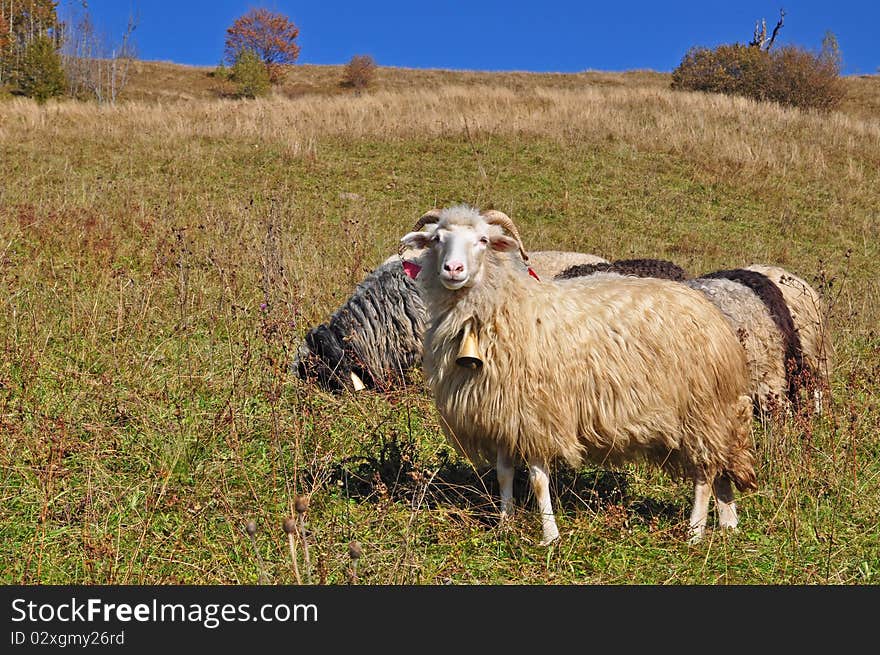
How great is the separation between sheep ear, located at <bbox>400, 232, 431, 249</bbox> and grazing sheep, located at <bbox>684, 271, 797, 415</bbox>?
2.73m

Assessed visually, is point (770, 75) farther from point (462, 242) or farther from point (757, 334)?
point (462, 242)

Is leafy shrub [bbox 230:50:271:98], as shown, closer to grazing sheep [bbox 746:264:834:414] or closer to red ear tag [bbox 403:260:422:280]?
grazing sheep [bbox 746:264:834:414]

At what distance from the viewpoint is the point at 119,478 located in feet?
14.7

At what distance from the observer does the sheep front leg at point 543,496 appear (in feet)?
13.1

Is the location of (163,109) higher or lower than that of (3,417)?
higher

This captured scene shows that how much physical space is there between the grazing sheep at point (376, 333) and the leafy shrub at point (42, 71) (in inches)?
1465

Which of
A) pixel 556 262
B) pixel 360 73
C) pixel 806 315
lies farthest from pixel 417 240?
pixel 360 73

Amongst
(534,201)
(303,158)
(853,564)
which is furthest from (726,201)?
(853,564)

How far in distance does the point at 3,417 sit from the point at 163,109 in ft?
59.3

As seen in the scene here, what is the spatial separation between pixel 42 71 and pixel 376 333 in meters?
39.5

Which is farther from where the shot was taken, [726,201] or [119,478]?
[726,201]

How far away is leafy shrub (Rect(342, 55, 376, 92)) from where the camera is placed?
56.9m

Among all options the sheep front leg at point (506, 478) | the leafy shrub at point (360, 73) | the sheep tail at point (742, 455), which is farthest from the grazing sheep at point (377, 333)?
the leafy shrub at point (360, 73)

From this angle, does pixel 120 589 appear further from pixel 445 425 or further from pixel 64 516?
pixel 445 425
